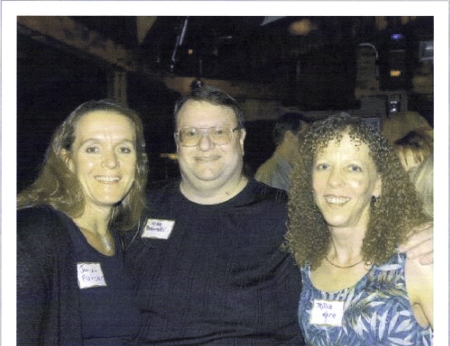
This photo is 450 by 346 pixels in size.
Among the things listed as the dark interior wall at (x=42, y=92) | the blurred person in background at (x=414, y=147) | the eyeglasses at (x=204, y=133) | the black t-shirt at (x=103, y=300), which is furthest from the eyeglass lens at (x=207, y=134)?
the blurred person in background at (x=414, y=147)

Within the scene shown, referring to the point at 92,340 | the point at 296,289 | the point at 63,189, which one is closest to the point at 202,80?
the point at 63,189

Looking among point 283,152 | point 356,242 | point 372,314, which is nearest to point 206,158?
point 283,152

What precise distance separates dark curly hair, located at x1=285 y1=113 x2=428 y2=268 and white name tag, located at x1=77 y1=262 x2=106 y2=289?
0.59m

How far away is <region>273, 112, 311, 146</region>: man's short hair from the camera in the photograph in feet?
5.70

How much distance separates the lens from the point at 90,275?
1449 mm

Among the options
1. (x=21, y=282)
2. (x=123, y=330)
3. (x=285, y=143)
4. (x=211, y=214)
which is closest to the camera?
(x=21, y=282)

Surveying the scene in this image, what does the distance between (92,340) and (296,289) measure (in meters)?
0.64

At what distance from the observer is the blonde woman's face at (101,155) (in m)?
1.56

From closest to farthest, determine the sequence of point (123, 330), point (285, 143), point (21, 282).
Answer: point (21, 282) < point (123, 330) < point (285, 143)

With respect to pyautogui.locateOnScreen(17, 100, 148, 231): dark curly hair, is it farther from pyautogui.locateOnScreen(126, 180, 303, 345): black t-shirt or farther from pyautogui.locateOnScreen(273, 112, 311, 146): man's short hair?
pyautogui.locateOnScreen(273, 112, 311, 146): man's short hair

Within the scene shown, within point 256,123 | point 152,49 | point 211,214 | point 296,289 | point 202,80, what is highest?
point 152,49

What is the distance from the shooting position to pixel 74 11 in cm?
166

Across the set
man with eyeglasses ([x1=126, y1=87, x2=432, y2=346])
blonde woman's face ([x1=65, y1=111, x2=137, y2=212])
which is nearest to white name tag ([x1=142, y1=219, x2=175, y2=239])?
man with eyeglasses ([x1=126, y1=87, x2=432, y2=346])

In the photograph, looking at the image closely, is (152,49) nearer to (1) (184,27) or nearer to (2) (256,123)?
(1) (184,27)
